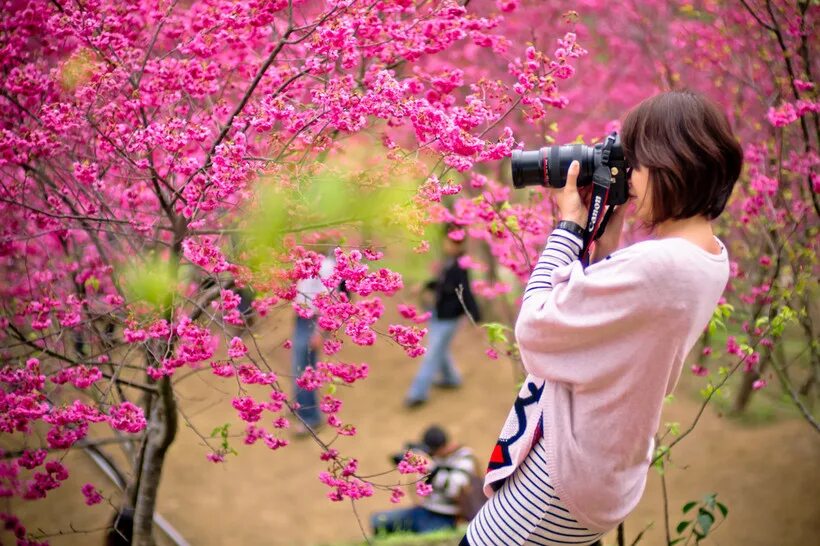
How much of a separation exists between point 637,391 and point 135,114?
80.0 inches

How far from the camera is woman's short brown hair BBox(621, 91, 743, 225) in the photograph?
1.58m

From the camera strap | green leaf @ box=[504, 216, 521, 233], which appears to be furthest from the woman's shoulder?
green leaf @ box=[504, 216, 521, 233]

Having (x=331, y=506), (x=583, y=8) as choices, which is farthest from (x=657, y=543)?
(x=583, y=8)

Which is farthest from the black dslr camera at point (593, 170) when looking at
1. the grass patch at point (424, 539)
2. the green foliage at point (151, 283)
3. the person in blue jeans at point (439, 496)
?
the grass patch at point (424, 539)

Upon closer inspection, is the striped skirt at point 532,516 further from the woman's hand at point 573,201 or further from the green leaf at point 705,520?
the green leaf at point 705,520

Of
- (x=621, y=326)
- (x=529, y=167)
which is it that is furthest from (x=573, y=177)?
(x=621, y=326)

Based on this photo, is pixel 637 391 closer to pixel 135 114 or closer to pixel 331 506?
pixel 135 114

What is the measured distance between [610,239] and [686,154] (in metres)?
0.43

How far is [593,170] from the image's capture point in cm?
180

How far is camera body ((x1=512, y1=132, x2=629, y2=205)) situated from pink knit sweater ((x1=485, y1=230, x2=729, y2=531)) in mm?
159

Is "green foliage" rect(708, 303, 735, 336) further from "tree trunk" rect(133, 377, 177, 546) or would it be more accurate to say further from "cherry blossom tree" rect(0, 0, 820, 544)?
"tree trunk" rect(133, 377, 177, 546)

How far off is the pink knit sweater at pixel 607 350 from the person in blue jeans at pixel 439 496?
88.6 inches

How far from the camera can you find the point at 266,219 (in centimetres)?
260

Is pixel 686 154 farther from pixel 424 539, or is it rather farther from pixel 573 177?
pixel 424 539
